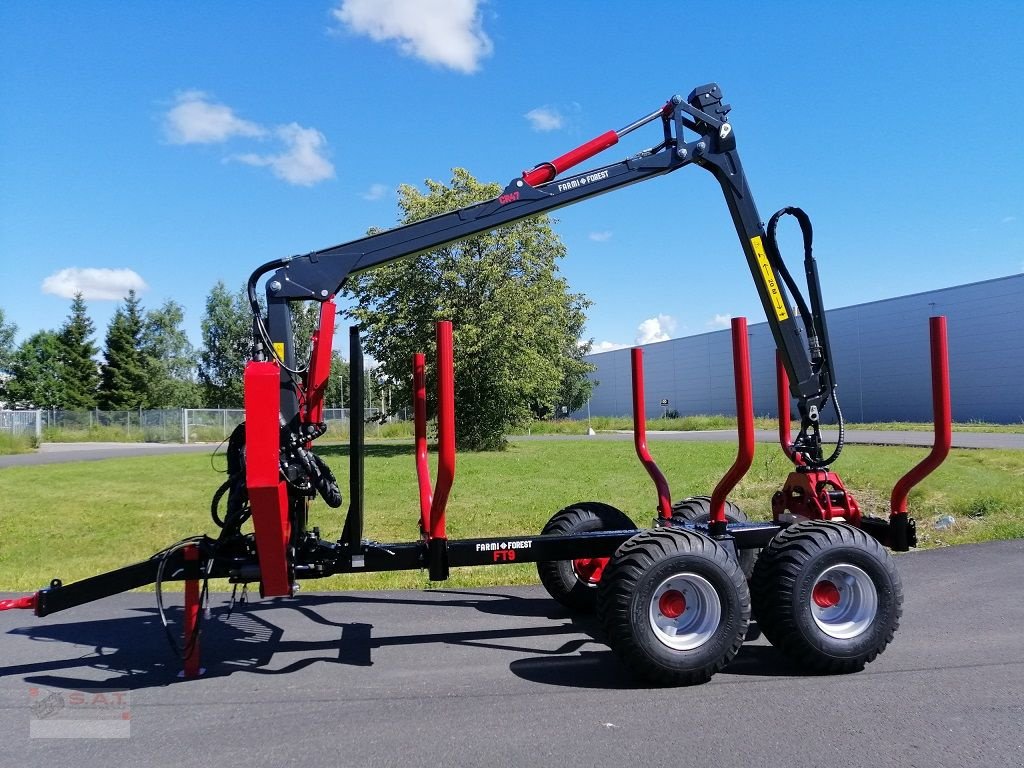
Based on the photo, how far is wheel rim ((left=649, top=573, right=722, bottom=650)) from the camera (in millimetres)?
5070

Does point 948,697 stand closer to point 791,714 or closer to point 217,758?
point 791,714

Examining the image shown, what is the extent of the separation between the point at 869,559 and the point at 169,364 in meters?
73.0

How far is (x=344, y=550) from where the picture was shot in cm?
533

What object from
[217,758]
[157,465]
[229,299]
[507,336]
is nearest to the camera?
[217,758]

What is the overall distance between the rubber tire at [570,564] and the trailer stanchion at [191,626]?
2.86 m

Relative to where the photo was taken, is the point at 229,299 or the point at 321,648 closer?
the point at 321,648

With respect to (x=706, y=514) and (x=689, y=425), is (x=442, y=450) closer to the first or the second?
(x=706, y=514)

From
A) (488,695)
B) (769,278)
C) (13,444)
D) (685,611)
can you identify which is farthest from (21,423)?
(685,611)

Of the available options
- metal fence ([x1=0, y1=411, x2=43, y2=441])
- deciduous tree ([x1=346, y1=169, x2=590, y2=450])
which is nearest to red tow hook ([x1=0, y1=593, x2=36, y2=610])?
deciduous tree ([x1=346, y1=169, x2=590, y2=450])

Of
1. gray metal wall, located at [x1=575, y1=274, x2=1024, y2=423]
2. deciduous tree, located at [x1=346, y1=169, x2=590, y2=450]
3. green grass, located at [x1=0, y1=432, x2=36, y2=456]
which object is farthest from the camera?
gray metal wall, located at [x1=575, y1=274, x2=1024, y2=423]

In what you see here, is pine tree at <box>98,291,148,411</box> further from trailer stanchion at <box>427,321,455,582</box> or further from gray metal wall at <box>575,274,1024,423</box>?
trailer stanchion at <box>427,321,455,582</box>

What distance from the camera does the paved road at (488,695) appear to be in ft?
13.1

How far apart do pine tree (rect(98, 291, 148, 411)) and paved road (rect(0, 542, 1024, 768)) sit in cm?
6429

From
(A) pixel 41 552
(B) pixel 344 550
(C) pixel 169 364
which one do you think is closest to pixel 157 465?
(A) pixel 41 552
